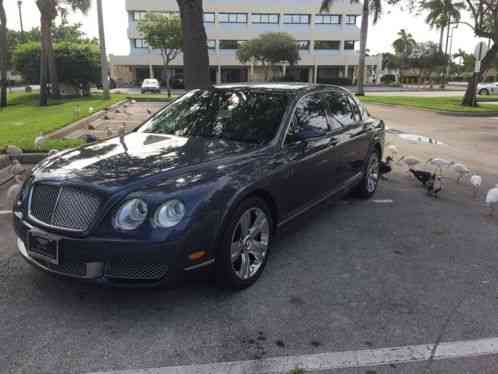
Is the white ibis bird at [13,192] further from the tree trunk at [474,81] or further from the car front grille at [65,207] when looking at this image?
the tree trunk at [474,81]

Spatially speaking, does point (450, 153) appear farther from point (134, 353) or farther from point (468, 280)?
point (134, 353)

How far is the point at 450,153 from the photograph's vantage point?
9.77 metres

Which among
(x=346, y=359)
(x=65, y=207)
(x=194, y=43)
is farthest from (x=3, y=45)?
(x=346, y=359)

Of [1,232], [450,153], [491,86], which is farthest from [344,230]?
[491,86]

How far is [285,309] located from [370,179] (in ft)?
11.3

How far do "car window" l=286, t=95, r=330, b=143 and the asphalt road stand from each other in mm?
898

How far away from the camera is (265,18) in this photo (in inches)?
2235

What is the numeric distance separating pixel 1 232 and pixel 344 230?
3784 millimetres

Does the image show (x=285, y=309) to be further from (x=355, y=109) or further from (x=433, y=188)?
(x=433, y=188)

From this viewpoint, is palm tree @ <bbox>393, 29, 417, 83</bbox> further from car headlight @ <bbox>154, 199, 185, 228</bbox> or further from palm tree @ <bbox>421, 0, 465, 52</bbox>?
car headlight @ <bbox>154, 199, 185, 228</bbox>

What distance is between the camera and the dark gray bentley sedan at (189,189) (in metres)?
2.87

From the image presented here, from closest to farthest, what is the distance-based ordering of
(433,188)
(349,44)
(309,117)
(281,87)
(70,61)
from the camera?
(309,117) < (281,87) < (433,188) < (70,61) < (349,44)

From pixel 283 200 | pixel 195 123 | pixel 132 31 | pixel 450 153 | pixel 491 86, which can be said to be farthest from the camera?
pixel 132 31

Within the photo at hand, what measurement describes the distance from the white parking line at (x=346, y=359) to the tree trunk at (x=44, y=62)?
21952 mm
